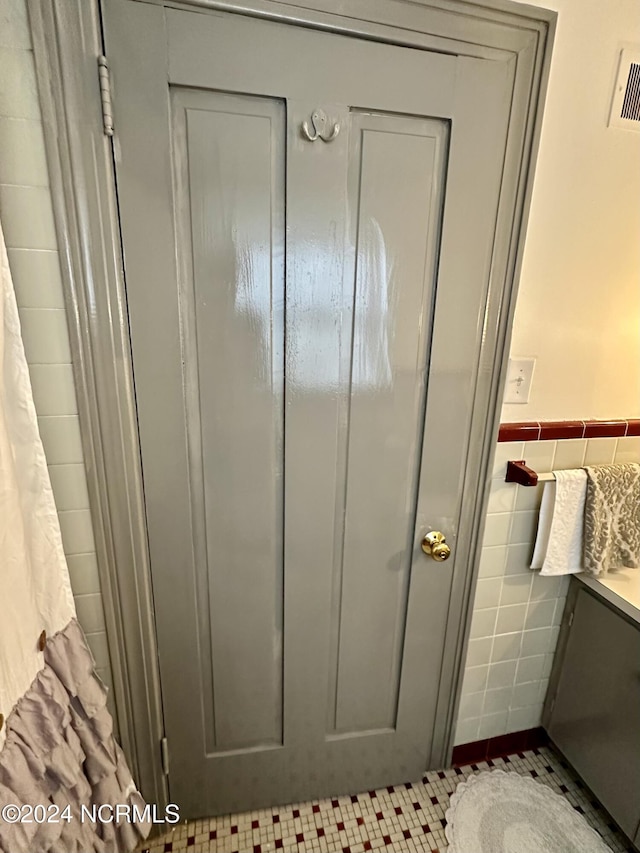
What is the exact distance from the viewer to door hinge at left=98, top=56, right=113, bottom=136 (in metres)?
0.81

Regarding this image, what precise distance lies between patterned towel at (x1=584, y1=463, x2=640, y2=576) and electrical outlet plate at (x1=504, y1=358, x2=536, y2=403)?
1.05 ft

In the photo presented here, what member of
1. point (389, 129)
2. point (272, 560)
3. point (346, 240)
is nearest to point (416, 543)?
point (272, 560)

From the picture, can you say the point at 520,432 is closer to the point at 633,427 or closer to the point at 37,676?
the point at 633,427

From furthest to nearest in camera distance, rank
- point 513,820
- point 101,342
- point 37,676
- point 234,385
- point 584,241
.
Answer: point 513,820 < point 584,241 < point 234,385 < point 101,342 < point 37,676

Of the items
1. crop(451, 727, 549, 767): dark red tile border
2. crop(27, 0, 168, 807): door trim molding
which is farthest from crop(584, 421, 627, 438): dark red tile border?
crop(27, 0, 168, 807): door trim molding

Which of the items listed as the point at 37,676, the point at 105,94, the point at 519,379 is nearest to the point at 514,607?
the point at 519,379

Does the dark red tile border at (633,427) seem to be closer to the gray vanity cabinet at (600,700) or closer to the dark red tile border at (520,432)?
the dark red tile border at (520,432)

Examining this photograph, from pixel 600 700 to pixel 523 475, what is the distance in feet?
2.59

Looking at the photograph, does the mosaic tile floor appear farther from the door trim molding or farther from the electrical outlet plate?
the electrical outlet plate

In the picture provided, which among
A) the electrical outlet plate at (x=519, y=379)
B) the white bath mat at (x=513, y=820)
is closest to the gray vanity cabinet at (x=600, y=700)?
the white bath mat at (x=513, y=820)

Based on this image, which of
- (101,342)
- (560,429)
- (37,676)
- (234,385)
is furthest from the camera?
(560,429)

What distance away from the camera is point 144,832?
41.3 inches

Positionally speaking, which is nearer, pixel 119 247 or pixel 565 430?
pixel 119 247

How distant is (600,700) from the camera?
135 cm
